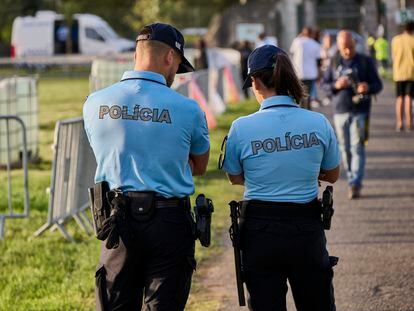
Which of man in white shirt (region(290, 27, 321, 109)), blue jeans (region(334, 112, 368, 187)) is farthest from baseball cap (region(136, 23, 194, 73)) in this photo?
man in white shirt (region(290, 27, 321, 109))

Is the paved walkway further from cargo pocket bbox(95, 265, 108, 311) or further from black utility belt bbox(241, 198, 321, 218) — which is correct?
cargo pocket bbox(95, 265, 108, 311)

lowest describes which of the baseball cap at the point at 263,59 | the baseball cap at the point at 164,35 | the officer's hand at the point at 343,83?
the officer's hand at the point at 343,83

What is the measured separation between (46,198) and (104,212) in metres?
7.82

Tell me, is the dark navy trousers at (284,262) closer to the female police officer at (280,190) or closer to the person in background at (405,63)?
the female police officer at (280,190)

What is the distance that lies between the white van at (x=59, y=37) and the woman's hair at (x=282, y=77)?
52980 millimetres

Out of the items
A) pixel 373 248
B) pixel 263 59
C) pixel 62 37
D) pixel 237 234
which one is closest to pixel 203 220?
pixel 237 234

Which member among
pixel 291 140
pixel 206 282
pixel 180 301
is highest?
pixel 291 140

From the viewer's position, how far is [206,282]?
8.10 m

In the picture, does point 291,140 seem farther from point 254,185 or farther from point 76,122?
point 76,122

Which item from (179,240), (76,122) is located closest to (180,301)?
(179,240)

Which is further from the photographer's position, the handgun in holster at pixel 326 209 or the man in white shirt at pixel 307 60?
the man in white shirt at pixel 307 60

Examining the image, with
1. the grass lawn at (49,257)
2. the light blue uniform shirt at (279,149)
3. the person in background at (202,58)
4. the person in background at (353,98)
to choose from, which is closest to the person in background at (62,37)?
the person in background at (202,58)

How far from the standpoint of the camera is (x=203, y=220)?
500 centimetres

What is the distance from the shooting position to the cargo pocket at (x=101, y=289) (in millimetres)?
4898
